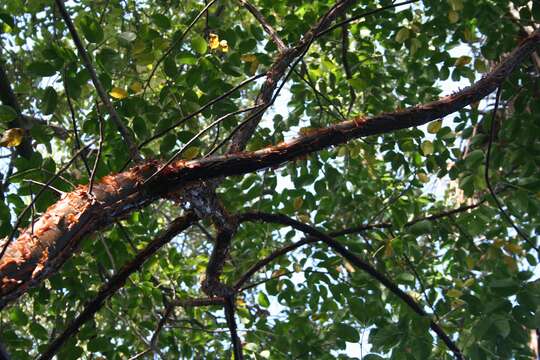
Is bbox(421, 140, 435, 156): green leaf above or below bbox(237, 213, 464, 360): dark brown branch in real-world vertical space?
above

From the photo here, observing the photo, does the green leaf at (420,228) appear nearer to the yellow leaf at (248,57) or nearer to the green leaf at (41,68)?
the yellow leaf at (248,57)

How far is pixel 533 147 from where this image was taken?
12.1 feet

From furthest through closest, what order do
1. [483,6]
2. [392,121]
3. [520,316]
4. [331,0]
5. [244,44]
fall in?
[331,0] → [483,6] → [244,44] → [520,316] → [392,121]

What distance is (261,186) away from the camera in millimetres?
3785

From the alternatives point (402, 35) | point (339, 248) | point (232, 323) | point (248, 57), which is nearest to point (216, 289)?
point (232, 323)

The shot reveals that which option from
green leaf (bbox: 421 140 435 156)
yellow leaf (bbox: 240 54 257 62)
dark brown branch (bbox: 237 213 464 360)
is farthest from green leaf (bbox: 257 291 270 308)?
yellow leaf (bbox: 240 54 257 62)

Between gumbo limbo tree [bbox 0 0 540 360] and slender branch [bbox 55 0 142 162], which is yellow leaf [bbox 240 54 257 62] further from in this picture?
slender branch [bbox 55 0 142 162]

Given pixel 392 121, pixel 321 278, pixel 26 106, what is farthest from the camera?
pixel 26 106

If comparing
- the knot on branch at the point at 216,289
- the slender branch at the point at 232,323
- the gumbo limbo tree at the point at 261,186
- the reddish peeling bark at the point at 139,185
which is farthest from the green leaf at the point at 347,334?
the reddish peeling bark at the point at 139,185

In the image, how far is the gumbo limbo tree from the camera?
2182mm

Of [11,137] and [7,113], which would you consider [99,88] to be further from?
[7,113]

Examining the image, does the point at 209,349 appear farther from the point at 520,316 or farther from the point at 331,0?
the point at 331,0

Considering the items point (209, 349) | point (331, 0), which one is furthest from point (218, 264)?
point (331, 0)

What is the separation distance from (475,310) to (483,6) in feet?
6.00
